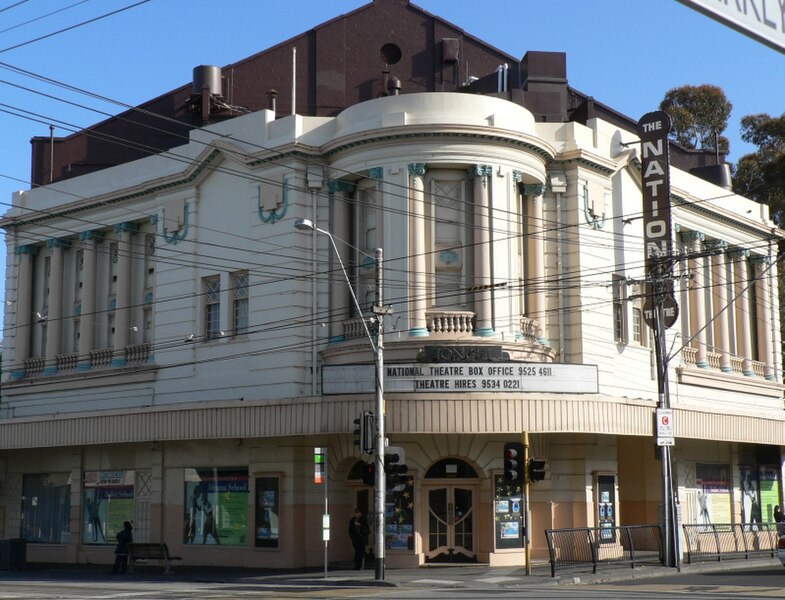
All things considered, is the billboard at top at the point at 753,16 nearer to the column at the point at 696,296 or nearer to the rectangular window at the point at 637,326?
the rectangular window at the point at 637,326

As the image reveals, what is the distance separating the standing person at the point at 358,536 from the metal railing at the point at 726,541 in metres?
8.88

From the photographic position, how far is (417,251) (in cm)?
3127

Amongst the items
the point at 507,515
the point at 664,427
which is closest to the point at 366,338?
the point at 507,515

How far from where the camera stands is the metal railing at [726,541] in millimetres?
31672

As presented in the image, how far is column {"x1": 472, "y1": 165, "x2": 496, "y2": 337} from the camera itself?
1220 inches

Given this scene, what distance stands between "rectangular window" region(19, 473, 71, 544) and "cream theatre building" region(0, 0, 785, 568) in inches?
3.8

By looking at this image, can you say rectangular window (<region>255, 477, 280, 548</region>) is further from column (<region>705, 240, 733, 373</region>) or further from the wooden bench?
column (<region>705, 240, 733, 373</region>)

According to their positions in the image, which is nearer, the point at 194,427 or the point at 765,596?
the point at 765,596

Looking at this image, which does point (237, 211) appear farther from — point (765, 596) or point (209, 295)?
point (765, 596)

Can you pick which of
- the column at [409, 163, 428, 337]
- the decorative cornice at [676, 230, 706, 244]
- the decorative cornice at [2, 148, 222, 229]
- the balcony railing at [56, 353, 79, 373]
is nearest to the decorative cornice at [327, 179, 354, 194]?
the decorative cornice at [2, 148, 222, 229]

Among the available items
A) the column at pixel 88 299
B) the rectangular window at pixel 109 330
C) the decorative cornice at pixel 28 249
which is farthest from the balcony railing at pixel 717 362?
the decorative cornice at pixel 28 249

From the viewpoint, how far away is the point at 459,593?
2261 centimetres

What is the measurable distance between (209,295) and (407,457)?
916 centimetres

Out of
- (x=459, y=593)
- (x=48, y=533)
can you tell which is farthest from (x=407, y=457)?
(x=48, y=533)
